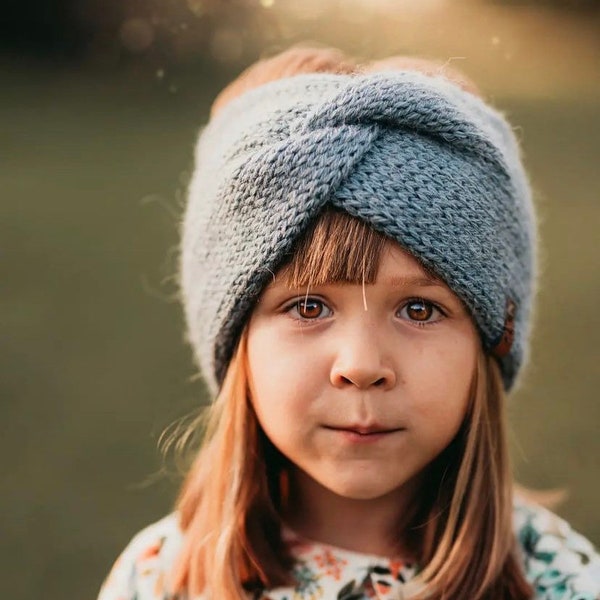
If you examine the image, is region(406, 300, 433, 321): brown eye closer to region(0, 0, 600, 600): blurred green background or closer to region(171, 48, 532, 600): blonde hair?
region(171, 48, 532, 600): blonde hair

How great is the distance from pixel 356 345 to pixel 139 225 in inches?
105

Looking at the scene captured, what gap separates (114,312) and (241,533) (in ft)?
6.58

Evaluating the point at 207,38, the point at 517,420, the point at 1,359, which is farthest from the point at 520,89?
the point at 1,359

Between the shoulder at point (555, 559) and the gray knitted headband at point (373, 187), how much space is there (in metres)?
0.25

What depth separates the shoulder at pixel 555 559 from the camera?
123 cm

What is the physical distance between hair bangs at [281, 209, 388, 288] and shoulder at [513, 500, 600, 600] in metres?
0.47

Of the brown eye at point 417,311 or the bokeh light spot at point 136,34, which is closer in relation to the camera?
the brown eye at point 417,311

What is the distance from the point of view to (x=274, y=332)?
1146 mm

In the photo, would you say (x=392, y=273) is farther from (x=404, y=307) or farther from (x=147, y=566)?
(x=147, y=566)

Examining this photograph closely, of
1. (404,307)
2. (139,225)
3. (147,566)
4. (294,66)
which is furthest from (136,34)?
(404,307)

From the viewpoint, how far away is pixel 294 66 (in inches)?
50.8

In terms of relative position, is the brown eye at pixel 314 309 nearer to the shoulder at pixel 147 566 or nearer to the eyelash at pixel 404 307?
the eyelash at pixel 404 307

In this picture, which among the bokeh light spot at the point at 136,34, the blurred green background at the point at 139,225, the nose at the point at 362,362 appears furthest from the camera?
the bokeh light spot at the point at 136,34

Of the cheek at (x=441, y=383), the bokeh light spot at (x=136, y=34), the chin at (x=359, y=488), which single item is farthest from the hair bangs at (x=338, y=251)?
the bokeh light spot at (x=136, y=34)
